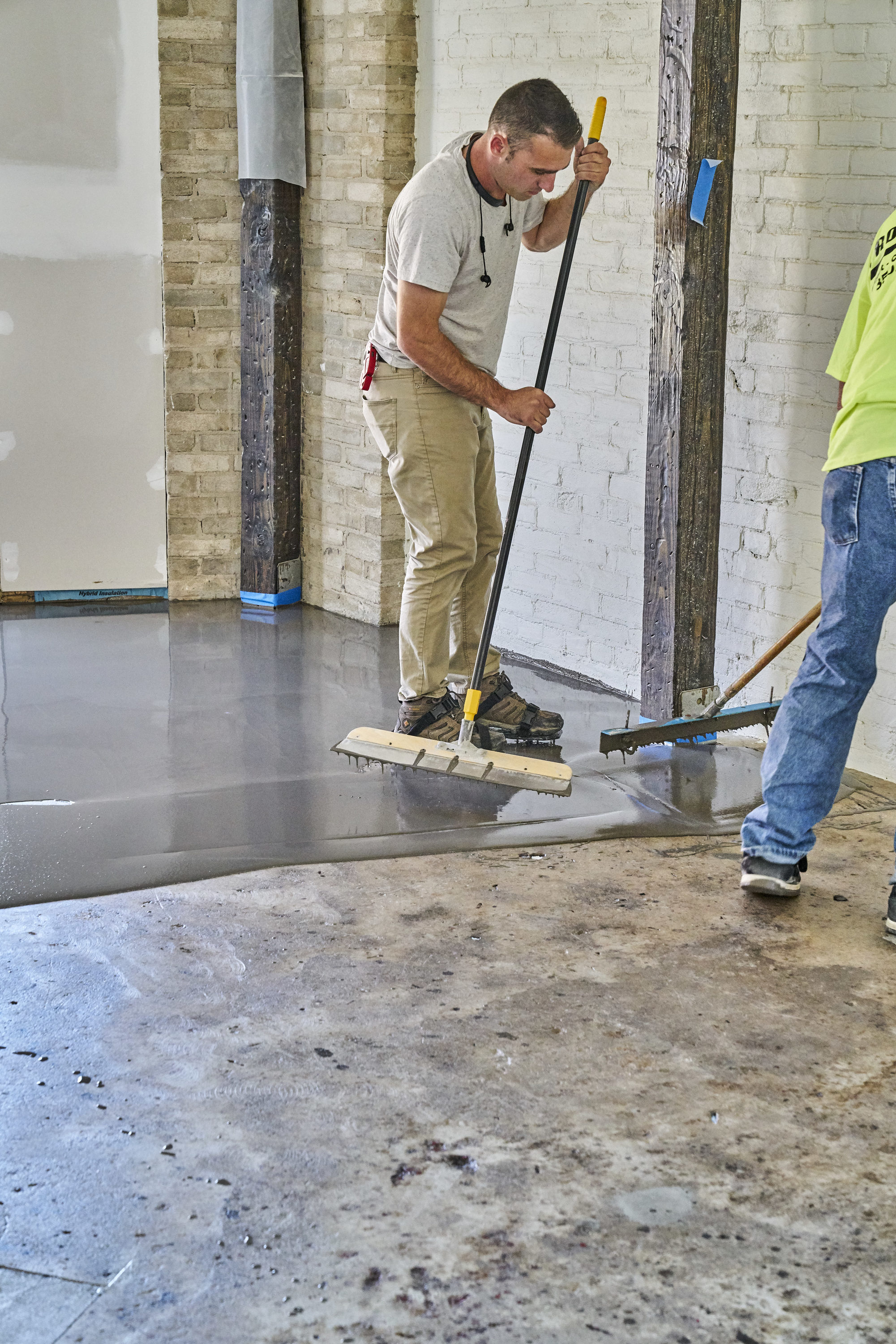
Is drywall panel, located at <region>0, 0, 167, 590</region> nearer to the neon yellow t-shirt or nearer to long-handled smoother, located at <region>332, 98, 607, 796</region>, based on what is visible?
long-handled smoother, located at <region>332, 98, 607, 796</region>

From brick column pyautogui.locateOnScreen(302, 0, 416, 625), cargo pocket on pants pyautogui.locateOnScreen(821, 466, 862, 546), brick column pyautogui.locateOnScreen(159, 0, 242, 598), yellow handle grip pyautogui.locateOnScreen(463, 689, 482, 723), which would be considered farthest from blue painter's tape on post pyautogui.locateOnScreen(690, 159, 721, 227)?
brick column pyautogui.locateOnScreen(159, 0, 242, 598)

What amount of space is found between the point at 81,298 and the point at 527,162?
7.75 feet

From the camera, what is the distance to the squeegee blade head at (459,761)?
3627 millimetres

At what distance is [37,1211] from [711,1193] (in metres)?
0.98

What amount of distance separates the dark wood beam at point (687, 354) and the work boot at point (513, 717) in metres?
0.29

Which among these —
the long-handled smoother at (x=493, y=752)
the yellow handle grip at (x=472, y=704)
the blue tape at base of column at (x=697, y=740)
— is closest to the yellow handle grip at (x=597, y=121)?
the long-handled smoother at (x=493, y=752)

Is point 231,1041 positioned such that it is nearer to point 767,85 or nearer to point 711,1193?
point 711,1193

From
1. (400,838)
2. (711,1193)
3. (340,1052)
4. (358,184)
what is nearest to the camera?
(711,1193)

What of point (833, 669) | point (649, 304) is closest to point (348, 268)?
point (649, 304)

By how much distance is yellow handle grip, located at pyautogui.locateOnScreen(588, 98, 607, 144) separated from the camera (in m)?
3.72

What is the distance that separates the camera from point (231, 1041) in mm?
2475

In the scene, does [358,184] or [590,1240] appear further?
[358,184]

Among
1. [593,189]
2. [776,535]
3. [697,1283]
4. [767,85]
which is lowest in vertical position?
[697,1283]

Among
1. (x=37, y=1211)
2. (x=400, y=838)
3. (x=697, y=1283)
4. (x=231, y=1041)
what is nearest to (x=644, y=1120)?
(x=697, y=1283)
